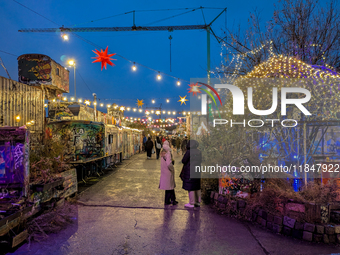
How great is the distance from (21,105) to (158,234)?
766cm

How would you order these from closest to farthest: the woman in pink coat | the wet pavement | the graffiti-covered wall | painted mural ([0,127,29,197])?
the wet pavement, painted mural ([0,127,29,197]), the woman in pink coat, the graffiti-covered wall

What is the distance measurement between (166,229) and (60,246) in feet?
6.19

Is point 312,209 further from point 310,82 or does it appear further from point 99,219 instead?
point 99,219

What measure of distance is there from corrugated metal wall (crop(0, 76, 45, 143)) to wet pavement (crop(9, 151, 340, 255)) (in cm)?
390

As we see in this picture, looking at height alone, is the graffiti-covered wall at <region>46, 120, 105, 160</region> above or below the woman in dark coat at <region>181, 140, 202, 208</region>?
above

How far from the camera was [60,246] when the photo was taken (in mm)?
3736

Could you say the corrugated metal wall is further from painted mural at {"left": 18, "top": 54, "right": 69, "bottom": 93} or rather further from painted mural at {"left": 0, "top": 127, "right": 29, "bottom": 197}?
painted mural at {"left": 0, "top": 127, "right": 29, "bottom": 197}

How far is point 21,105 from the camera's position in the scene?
872cm

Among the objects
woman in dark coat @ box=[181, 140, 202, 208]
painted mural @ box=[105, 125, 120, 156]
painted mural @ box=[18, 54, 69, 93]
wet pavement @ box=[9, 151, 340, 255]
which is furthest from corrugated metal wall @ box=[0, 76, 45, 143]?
woman in dark coat @ box=[181, 140, 202, 208]

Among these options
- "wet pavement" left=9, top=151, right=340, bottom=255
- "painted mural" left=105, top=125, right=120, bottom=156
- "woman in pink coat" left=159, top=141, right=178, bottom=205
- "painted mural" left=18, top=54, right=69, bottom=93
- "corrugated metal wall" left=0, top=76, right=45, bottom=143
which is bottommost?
"wet pavement" left=9, top=151, right=340, bottom=255

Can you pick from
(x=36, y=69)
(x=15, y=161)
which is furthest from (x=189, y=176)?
(x=36, y=69)

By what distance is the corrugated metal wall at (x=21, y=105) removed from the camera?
7.81 m

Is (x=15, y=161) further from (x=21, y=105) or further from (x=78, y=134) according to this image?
(x=78, y=134)

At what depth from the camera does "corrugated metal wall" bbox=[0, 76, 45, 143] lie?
781cm
